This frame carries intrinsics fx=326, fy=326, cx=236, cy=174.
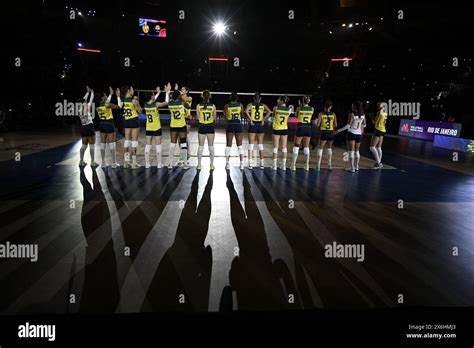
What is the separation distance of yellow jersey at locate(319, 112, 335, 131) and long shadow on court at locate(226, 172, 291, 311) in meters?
5.10

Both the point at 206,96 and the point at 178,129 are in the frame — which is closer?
the point at 206,96

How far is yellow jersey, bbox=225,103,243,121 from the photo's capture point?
9.26m

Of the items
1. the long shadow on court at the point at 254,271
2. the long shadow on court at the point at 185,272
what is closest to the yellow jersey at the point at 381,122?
the long shadow on court at the point at 254,271

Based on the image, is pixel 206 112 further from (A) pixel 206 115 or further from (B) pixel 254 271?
(B) pixel 254 271

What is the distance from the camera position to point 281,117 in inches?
379

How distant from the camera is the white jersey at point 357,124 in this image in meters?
9.86

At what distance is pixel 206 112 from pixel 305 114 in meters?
2.91

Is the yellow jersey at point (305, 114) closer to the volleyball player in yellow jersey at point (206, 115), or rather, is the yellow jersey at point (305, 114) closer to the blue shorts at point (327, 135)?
the blue shorts at point (327, 135)

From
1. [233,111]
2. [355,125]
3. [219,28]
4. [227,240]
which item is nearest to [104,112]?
[233,111]

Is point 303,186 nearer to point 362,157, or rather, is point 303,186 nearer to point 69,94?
point 362,157

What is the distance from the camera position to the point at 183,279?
383cm

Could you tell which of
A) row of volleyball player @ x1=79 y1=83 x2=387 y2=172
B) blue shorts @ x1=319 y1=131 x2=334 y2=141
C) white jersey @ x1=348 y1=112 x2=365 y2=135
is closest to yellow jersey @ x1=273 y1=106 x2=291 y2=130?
row of volleyball player @ x1=79 y1=83 x2=387 y2=172

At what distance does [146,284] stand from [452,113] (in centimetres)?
2537

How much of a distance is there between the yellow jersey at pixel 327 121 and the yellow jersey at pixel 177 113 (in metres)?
4.24
